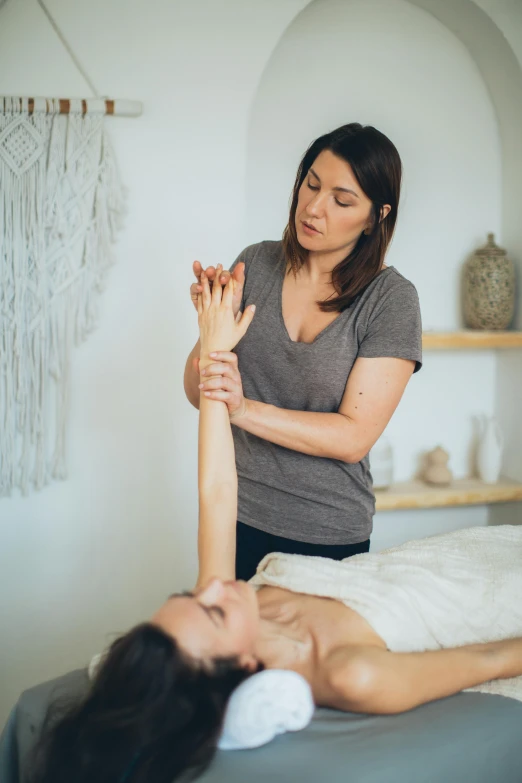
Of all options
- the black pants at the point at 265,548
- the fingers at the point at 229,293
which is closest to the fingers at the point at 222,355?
the fingers at the point at 229,293

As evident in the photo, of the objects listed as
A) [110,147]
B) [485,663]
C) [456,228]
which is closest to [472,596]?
[485,663]

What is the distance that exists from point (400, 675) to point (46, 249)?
1.58 meters

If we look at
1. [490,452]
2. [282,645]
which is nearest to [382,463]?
[490,452]

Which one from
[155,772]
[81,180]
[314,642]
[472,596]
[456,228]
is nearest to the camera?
→ [155,772]

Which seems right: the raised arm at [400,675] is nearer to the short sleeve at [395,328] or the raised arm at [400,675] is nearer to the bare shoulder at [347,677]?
the bare shoulder at [347,677]

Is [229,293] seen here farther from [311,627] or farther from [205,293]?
[311,627]

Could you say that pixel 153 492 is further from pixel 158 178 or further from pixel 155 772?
pixel 155 772

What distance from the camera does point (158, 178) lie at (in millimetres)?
2326

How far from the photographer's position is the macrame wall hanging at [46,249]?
7.06 ft

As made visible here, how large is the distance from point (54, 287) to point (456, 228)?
1.59 metres

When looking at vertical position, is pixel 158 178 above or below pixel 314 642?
above

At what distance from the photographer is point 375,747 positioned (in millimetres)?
1104

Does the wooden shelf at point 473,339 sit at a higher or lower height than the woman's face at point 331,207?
lower

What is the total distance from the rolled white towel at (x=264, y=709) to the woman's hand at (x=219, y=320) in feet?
2.08
